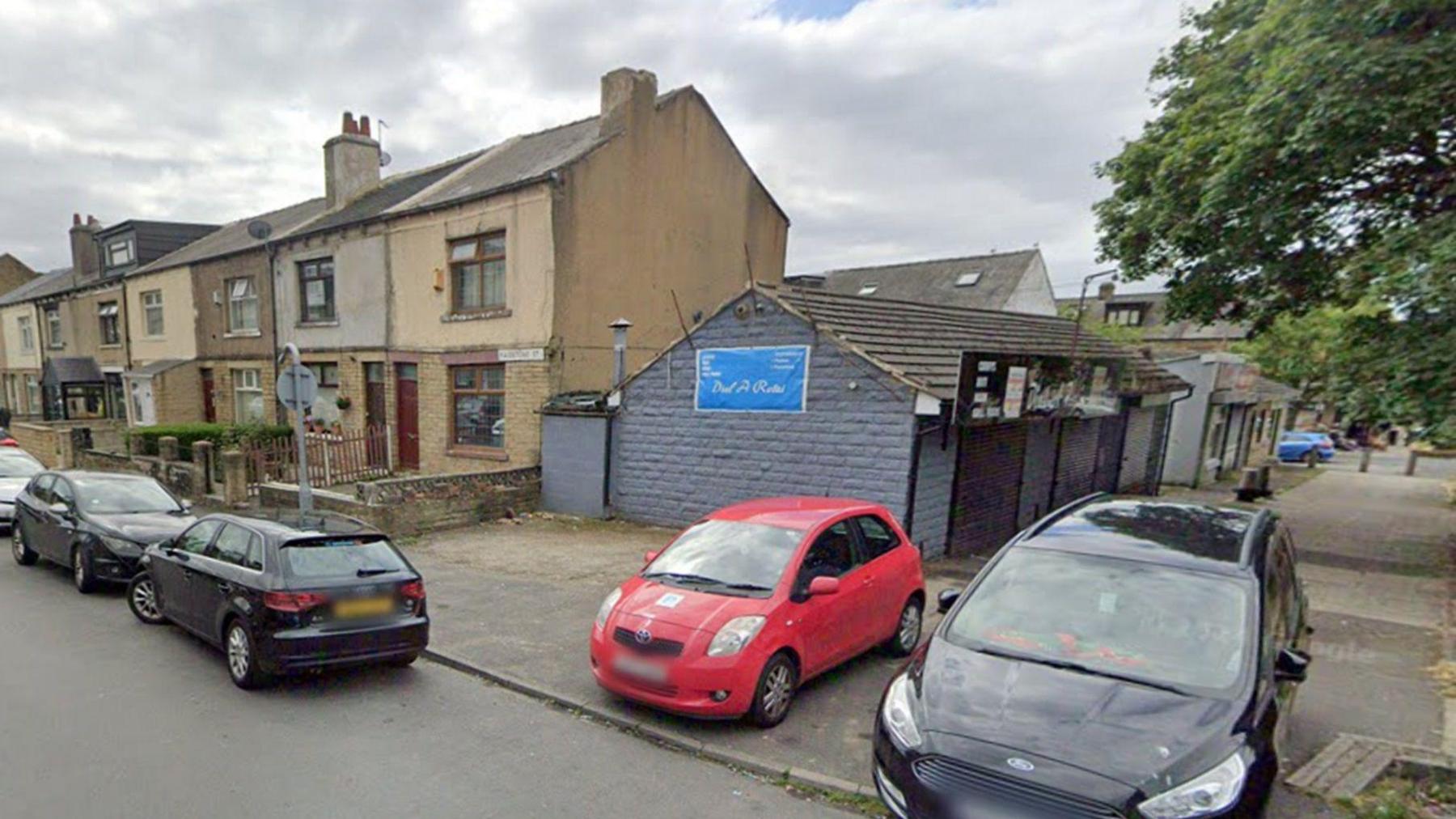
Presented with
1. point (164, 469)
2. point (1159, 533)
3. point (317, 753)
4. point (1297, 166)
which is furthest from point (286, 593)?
point (164, 469)

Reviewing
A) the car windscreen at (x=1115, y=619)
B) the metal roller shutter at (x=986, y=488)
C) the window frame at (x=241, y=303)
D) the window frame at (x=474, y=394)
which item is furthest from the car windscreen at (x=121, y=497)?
the window frame at (x=241, y=303)

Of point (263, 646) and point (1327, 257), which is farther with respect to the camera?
point (1327, 257)

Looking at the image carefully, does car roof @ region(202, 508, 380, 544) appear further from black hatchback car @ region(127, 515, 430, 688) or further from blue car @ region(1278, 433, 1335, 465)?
blue car @ region(1278, 433, 1335, 465)

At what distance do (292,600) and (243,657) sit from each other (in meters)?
0.74

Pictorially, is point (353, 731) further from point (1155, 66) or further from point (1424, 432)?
point (1155, 66)

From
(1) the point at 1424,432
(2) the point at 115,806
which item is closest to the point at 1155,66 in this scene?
(1) the point at 1424,432

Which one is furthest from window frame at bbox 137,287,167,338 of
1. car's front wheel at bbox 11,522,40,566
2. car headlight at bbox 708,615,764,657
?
car headlight at bbox 708,615,764,657

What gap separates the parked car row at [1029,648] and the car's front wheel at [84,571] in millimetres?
7113

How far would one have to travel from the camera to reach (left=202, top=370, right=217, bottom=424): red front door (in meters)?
22.0

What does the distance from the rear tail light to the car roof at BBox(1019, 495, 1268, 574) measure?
5.39m

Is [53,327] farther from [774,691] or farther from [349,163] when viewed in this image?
[774,691]

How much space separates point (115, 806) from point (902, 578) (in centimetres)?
567

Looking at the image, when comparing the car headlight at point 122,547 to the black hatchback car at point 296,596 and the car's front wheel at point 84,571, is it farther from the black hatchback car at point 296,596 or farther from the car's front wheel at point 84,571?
the black hatchback car at point 296,596

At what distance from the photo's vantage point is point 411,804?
3908mm
